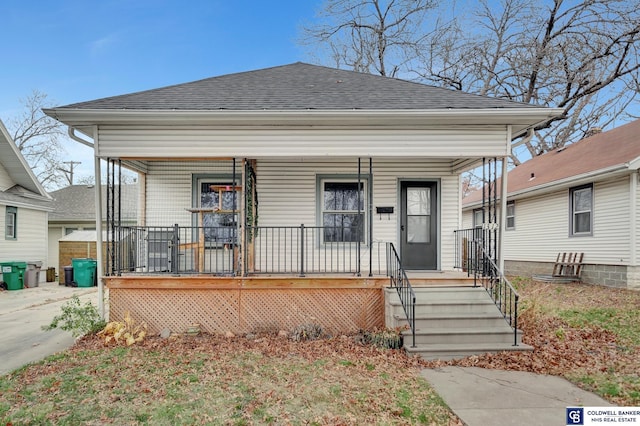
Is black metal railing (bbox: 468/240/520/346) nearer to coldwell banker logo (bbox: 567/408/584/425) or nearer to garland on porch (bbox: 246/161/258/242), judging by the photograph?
coldwell banker logo (bbox: 567/408/584/425)

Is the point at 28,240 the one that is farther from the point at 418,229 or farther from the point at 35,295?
the point at 418,229

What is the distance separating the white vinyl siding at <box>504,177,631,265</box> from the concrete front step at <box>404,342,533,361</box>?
7184 millimetres

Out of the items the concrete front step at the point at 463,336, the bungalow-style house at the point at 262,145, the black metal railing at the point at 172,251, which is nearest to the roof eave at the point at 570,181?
the bungalow-style house at the point at 262,145

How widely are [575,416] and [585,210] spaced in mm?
9934

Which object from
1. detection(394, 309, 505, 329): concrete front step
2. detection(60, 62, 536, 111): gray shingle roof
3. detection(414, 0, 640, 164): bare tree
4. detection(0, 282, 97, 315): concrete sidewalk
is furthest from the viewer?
detection(414, 0, 640, 164): bare tree

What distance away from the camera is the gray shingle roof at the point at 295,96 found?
6.34m

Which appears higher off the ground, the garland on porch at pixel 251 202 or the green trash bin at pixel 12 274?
the garland on porch at pixel 251 202

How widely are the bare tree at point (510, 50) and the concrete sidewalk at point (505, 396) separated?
16.8m

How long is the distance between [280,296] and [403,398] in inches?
118

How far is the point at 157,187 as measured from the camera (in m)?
8.16

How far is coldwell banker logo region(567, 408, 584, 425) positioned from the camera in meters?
3.42

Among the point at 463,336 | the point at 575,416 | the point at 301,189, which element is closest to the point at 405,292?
the point at 463,336

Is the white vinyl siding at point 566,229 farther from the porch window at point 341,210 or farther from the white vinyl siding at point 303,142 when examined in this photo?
the porch window at point 341,210

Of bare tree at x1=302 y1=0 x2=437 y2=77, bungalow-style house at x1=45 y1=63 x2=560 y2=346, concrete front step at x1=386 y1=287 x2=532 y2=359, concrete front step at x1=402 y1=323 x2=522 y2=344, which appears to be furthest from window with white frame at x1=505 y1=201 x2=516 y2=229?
concrete front step at x1=402 y1=323 x2=522 y2=344
